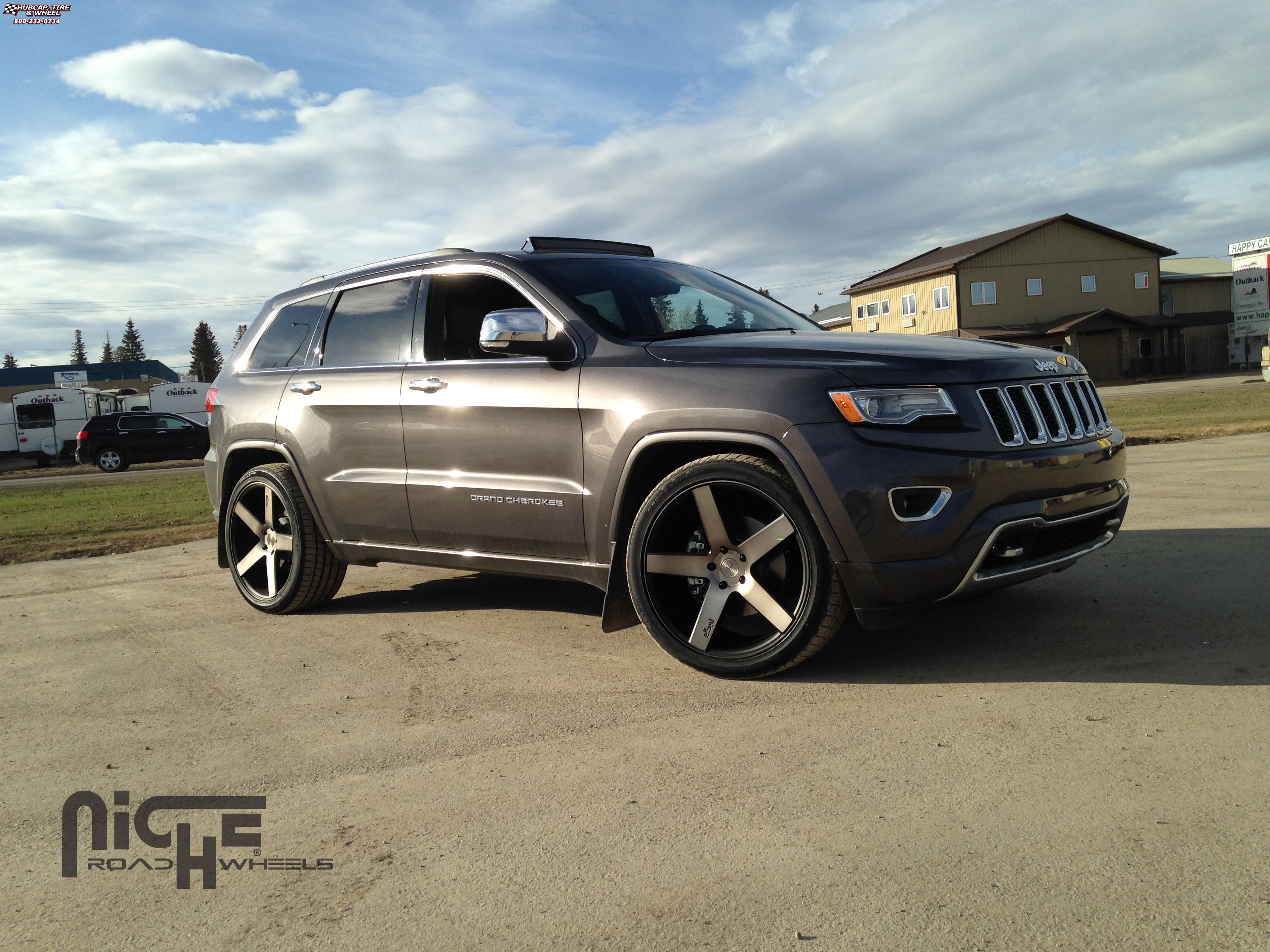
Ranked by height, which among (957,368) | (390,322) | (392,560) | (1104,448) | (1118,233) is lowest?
(392,560)

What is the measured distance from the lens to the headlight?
3531 millimetres

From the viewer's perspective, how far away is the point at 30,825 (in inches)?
116

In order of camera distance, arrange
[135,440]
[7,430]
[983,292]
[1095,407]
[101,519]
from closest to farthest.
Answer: [1095,407] → [101,519] → [135,440] → [7,430] → [983,292]

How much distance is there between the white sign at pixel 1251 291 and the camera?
41.8m

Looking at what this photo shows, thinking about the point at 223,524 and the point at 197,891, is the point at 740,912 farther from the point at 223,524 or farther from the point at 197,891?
the point at 223,524

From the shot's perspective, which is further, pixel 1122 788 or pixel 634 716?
pixel 634 716

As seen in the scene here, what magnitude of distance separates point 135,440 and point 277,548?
91.0 ft

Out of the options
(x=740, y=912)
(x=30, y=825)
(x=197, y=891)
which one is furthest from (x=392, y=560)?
(x=740, y=912)

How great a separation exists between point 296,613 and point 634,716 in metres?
2.95

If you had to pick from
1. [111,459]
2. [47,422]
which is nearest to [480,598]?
[111,459]

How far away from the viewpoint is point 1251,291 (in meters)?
42.6

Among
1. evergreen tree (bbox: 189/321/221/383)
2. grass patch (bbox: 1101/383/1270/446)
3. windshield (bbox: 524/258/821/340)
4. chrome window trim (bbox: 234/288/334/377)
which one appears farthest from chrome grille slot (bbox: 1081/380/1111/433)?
evergreen tree (bbox: 189/321/221/383)

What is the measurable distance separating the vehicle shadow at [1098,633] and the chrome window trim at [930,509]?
0.43 meters

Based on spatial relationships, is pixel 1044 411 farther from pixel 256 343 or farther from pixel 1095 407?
pixel 256 343
